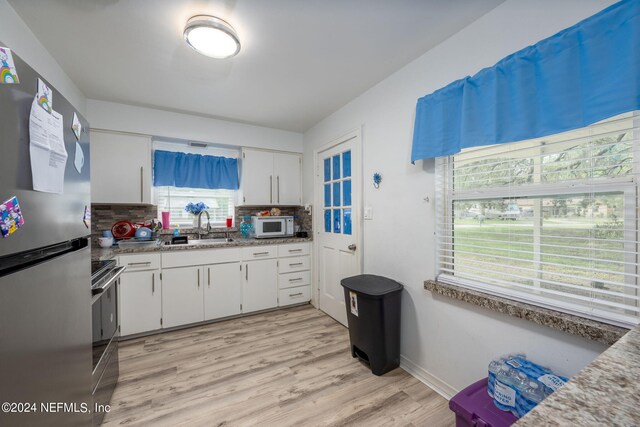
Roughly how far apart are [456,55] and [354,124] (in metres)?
1.15

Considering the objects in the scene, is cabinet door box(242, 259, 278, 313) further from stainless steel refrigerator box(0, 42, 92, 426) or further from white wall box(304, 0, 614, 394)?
stainless steel refrigerator box(0, 42, 92, 426)

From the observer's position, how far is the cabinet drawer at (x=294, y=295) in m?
3.32

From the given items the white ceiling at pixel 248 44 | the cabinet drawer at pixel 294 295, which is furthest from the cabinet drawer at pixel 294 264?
the white ceiling at pixel 248 44

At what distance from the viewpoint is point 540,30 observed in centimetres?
128

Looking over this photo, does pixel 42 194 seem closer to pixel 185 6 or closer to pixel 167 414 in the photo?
pixel 185 6

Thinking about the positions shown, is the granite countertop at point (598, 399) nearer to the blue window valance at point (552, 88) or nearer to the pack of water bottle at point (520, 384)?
the pack of water bottle at point (520, 384)

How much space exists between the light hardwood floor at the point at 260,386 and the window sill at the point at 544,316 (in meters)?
0.79

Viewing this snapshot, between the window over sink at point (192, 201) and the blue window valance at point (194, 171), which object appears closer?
the blue window valance at point (194, 171)

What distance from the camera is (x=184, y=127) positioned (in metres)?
3.09

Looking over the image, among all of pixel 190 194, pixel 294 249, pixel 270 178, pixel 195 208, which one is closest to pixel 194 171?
pixel 190 194

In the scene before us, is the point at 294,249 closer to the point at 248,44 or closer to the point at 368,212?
the point at 368,212

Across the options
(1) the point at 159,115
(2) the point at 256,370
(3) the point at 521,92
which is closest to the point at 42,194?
(2) the point at 256,370

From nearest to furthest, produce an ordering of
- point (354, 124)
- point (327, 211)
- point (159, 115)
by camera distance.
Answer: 1. point (354, 124)
2. point (159, 115)
3. point (327, 211)

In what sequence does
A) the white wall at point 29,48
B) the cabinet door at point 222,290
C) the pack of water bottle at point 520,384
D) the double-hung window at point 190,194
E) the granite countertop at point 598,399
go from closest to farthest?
the granite countertop at point 598,399 < the pack of water bottle at point 520,384 < the white wall at point 29,48 < the cabinet door at point 222,290 < the double-hung window at point 190,194
